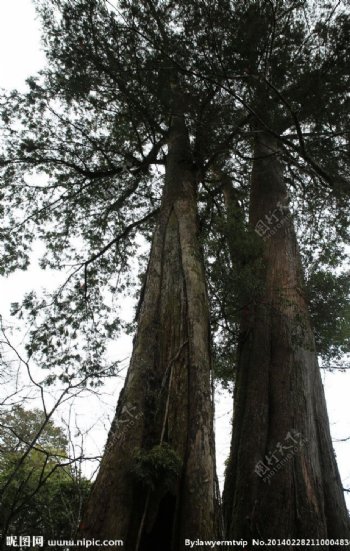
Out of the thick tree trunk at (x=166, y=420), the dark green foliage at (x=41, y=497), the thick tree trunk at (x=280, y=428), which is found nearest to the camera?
the thick tree trunk at (x=166, y=420)

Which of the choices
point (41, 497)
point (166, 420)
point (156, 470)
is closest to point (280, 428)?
point (166, 420)

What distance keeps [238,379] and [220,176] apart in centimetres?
457

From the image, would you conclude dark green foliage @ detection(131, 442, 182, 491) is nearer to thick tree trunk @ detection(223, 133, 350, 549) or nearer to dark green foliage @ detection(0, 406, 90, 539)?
dark green foliage @ detection(0, 406, 90, 539)

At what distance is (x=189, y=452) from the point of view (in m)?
2.58

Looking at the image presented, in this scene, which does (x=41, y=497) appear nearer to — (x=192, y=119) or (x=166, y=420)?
(x=166, y=420)

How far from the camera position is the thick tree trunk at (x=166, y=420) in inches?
87.9

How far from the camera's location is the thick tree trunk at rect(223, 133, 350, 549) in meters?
3.32

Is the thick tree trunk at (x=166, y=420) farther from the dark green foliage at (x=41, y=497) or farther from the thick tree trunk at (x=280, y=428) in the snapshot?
the thick tree trunk at (x=280, y=428)

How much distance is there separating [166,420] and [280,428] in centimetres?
159

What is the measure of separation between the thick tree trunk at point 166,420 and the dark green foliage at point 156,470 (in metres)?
0.03

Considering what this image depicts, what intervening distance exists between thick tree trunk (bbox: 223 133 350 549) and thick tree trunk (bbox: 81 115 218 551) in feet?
3.80

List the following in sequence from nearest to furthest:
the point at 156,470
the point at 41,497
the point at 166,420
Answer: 1. the point at 156,470
2. the point at 166,420
3. the point at 41,497

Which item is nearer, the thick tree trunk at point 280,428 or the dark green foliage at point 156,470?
the dark green foliage at point 156,470

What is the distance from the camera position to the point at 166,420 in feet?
9.04
